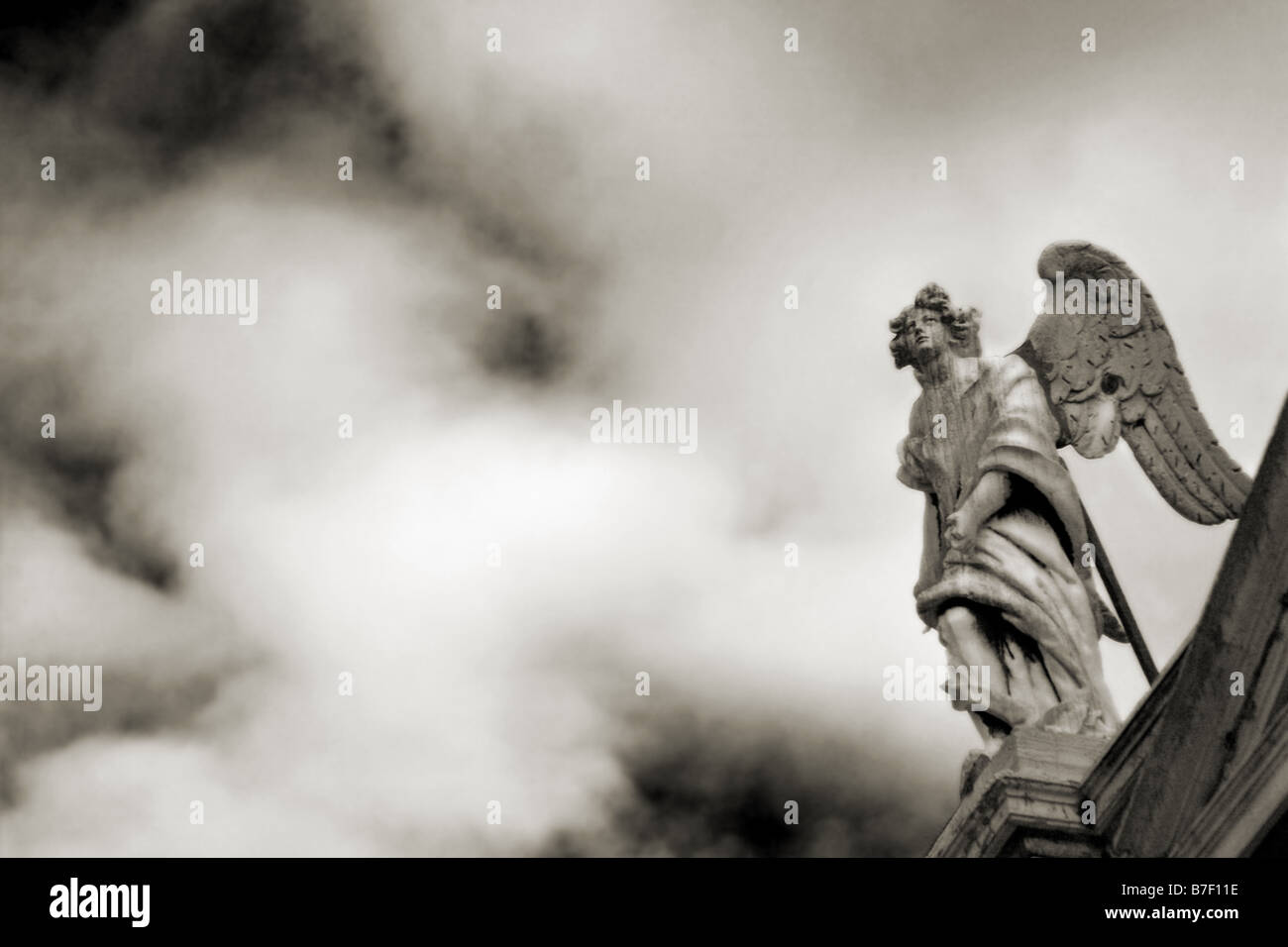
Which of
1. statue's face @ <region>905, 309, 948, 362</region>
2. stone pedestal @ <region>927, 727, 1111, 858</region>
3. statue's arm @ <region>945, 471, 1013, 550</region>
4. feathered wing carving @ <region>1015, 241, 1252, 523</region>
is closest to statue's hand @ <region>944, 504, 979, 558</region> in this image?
statue's arm @ <region>945, 471, 1013, 550</region>

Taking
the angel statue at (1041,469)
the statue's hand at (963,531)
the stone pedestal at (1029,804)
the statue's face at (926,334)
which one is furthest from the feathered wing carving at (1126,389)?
Answer: the stone pedestal at (1029,804)

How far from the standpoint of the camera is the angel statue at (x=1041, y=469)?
12.4m

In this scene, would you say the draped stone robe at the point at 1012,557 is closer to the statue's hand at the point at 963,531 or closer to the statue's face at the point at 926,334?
the statue's hand at the point at 963,531

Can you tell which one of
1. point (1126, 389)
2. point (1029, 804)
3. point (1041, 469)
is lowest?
point (1029, 804)

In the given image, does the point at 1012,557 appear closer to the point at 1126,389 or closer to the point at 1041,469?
the point at 1041,469

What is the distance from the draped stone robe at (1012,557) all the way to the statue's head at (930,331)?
16 centimetres

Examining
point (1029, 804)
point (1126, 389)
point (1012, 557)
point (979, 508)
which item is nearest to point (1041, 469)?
point (979, 508)

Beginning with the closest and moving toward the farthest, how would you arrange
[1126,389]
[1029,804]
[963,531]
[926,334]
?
1. [1029,804]
2. [963,531]
3. [926,334]
4. [1126,389]

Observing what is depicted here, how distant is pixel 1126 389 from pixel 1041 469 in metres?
1.20

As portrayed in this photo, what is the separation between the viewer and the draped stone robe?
12273mm

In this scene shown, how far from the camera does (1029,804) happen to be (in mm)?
11211
